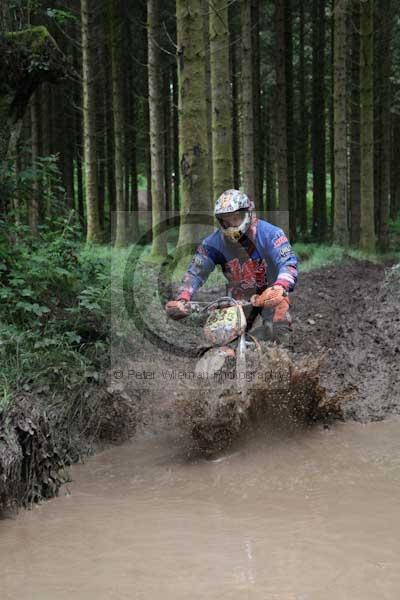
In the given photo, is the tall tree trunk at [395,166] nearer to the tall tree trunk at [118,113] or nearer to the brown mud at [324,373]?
the tall tree trunk at [118,113]

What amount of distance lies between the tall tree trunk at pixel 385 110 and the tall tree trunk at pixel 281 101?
347 cm

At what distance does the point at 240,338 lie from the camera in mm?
5383

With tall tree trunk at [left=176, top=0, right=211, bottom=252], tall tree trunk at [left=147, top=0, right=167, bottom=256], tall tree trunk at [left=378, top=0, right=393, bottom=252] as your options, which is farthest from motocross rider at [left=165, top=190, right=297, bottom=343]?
tall tree trunk at [left=378, top=0, right=393, bottom=252]

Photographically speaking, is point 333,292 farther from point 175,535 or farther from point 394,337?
point 175,535

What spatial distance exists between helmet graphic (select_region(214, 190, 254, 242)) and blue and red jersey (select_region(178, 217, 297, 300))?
222 millimetres

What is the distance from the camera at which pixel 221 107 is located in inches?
414

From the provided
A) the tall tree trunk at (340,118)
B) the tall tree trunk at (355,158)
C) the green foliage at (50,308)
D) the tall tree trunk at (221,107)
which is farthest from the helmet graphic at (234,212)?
the tall tree trunk at (355,158)

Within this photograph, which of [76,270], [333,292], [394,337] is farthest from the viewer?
[333,292]

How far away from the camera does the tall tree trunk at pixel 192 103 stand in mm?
9305

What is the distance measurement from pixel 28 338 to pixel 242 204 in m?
2.39

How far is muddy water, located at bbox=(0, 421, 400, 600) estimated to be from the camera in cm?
326

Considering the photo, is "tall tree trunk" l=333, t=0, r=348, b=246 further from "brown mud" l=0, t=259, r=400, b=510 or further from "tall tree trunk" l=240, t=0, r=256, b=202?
"brown mud" l=0, t=259, r=400, b=510

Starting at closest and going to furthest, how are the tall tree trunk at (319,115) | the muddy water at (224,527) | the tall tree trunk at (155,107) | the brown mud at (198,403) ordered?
the muddy water at (224,527), the brown mud at (198,403), the tall tree trunk at (155,107), the tall tree trunk at (319,115)

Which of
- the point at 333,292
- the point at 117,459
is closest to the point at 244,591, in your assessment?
the point at 117,459
